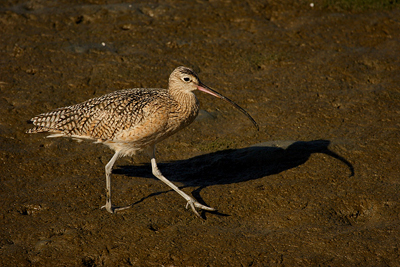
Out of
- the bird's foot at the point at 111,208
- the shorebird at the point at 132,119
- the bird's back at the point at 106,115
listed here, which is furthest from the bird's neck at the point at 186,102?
the bird's foot at the point at 111,208

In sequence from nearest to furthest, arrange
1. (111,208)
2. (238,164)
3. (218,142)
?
(111,208) < (238,164) < (218,142)

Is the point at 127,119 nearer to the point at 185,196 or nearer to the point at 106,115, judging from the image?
the point at 106,115

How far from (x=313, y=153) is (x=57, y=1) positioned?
773cm

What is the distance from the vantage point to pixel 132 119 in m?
6.23

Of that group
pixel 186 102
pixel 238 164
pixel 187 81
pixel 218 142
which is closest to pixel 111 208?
pixel 186 102

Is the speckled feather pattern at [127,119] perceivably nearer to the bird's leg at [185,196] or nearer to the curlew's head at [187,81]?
the curlew's head at [187,81]

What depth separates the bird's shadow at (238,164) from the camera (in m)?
6.98

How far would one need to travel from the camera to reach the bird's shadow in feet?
22.9

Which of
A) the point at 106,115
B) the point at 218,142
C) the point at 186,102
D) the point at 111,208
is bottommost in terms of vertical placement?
the point at 218,142

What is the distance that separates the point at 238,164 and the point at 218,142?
70 centimetres

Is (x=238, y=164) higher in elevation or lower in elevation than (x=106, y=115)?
lower

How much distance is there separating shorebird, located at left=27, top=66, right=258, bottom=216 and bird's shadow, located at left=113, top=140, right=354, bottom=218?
662 mm

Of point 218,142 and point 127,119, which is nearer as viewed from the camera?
point 127,119

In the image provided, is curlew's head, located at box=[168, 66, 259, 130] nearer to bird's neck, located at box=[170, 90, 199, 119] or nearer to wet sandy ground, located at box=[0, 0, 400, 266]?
bird's neck, located at box=[170, 90, 199, 119]
